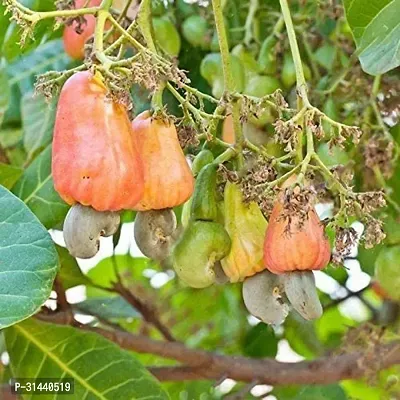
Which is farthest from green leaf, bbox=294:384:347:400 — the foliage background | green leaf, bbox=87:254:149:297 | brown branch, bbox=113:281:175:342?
green leaf, bbox=87:254:149:297

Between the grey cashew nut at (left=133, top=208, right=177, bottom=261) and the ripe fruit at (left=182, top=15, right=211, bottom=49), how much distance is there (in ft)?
1.95

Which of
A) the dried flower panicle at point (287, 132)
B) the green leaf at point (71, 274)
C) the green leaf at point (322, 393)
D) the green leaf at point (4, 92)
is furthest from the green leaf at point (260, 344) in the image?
the dried flower panicle at point (287, 132)

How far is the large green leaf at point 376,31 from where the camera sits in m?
1.06

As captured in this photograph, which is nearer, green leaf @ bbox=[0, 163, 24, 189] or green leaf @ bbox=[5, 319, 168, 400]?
green leaf @ bbox=[5, 319, 168, 400]

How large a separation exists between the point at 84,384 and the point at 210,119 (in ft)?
1.74

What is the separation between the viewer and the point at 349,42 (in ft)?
5.01

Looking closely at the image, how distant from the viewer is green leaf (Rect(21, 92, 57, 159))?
5.41 feet

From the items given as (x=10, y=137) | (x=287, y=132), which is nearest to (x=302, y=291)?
(x=287, y=132)

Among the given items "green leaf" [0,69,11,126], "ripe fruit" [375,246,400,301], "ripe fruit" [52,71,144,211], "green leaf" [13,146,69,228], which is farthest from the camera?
"green leaf" [0,69,11,126]

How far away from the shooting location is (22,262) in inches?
41.6

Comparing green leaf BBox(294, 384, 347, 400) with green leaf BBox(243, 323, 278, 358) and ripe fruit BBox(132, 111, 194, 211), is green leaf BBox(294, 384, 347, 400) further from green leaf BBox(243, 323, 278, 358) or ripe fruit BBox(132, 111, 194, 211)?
ripe fruit BBox(132, 111, 194, 211)

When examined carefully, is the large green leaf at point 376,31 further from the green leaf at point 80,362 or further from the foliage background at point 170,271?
the green leaf at point 80,362

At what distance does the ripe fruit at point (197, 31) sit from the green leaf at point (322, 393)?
26.3 inches

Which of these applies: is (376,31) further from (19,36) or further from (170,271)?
(170,271)
